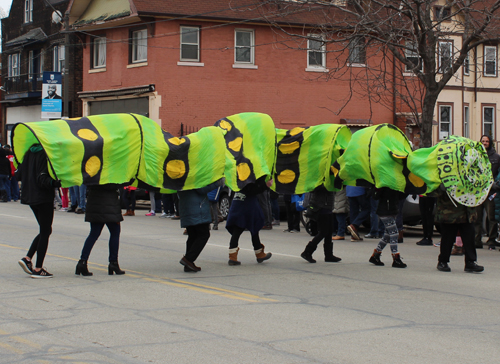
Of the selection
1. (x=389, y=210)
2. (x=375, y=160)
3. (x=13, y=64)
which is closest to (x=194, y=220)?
(x=375, y=160)

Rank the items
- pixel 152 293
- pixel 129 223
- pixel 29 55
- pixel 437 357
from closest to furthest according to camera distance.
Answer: pixel 437 357
pixel 152 293
pixel 129 223
pixel 29 55

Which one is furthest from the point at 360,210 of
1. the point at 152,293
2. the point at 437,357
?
the point at 437,357

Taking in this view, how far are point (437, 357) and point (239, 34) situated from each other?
80.5 feet

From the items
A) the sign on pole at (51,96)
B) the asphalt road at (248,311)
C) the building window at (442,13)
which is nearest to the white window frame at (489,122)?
the building window at (442,13)

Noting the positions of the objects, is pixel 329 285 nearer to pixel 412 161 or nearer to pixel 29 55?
pixel 412 161

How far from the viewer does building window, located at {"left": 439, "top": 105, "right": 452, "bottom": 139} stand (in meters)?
32.2

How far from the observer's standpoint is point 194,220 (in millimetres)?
9406

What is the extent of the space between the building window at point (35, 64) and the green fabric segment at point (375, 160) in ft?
106

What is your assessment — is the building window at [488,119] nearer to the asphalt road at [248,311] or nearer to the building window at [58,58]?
the building window at [58,58]

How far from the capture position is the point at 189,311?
6.97 meters

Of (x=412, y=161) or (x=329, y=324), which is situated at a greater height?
(x=412, y=161)

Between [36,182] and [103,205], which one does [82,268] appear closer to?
[103,205]

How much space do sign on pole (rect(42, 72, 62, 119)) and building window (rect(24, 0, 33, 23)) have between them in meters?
14.0

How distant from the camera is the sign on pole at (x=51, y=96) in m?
27.9
